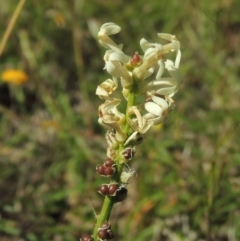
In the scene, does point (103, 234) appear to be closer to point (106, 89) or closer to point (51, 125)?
point (106, 89)

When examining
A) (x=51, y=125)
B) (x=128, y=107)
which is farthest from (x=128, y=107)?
(x=51, y=125)

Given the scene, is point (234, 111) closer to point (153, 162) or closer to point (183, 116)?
point (183, 116)

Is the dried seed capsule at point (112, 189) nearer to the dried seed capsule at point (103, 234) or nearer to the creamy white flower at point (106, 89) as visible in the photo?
the dried seed capsule at point (103, 234)

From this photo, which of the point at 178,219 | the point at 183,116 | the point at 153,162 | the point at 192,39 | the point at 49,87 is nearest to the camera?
the point at 178,219

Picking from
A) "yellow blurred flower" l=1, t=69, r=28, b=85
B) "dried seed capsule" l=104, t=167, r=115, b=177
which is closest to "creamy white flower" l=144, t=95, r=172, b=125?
"dried seed capsule" l=104, t=167, r=115, b=177

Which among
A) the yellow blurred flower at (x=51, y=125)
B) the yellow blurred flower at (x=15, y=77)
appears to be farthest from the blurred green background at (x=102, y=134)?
the yellow blurred flower at (x=15, y=77)

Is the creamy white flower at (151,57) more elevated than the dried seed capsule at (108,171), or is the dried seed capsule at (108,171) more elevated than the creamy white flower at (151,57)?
the creamy white flower at (151,57)

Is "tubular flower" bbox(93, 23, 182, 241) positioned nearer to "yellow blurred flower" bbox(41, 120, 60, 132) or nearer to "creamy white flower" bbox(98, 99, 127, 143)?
"creamy white flower" bbox(98, 99, 127, 143)

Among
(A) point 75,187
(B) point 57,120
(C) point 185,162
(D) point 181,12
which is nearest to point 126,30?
(D) point 181,12

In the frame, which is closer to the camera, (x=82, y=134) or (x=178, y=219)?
(x=178, y=219)
